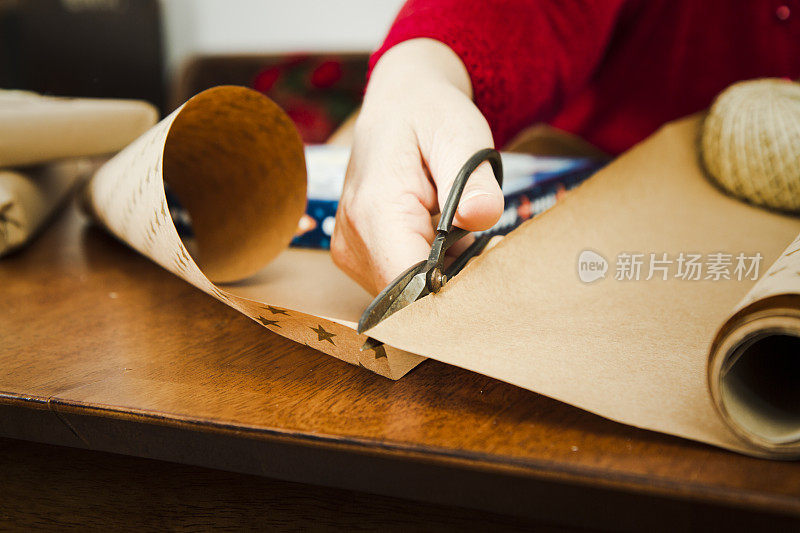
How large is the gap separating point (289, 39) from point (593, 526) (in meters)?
1.65

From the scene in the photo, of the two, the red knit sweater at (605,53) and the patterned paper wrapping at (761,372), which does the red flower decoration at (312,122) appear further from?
the patterned paper wrapping at (761,372)

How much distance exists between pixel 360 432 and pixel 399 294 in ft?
0.27

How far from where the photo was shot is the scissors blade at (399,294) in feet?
0.95

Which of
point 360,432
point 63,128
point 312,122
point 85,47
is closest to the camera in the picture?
point 360,432

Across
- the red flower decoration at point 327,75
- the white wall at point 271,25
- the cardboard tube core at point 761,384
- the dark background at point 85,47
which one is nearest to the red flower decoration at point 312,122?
the red flower decoration at point 327,75

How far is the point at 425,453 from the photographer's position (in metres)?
0.23

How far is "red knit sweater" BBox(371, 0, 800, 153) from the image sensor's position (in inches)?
19.7

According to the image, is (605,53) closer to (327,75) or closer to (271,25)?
(327,75)

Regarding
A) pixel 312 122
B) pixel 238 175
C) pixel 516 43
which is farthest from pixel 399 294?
pixel 312 122

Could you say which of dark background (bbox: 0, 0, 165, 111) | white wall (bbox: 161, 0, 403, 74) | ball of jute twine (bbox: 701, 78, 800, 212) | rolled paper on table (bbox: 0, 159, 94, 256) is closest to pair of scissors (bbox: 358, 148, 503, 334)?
ball of jute twine (bbox: 701, 78, 800, 212)

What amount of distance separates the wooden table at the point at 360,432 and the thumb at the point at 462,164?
Result: 3.3 inches

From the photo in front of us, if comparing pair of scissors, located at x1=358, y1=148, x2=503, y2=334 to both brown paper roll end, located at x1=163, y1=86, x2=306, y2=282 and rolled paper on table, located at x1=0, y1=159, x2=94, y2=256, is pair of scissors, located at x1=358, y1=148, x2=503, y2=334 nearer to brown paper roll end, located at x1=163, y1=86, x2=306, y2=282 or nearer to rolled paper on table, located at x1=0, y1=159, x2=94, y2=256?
brown paper roll end, located at x1=163, y1=86, x2=306, y2=282

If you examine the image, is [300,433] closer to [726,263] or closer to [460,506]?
[460,506]

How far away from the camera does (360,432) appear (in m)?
0.24
